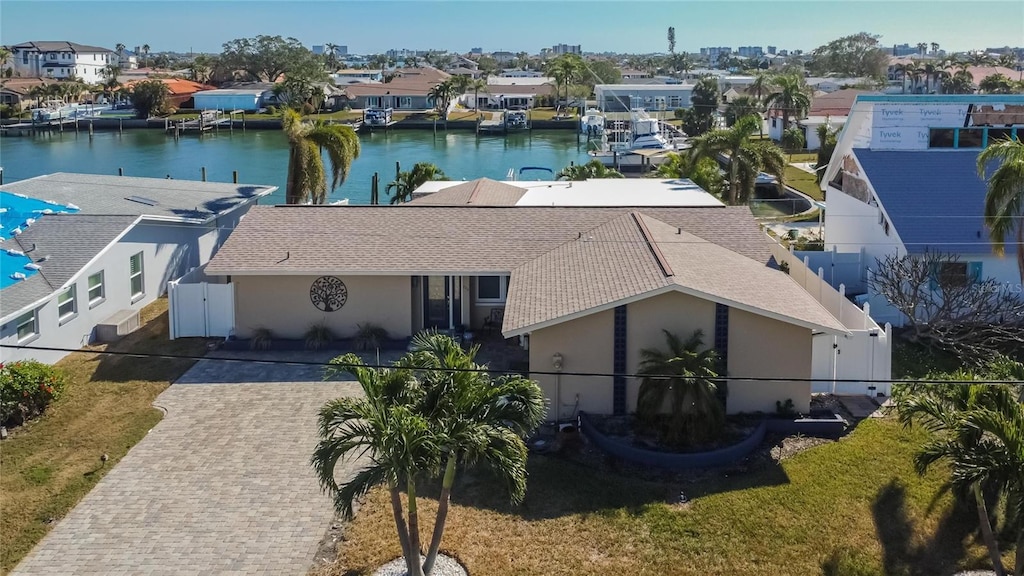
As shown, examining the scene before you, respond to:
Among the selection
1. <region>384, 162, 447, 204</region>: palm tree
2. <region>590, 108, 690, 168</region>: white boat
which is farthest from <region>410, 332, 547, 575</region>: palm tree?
<region>590, 108, 690, 168</region>: white boat

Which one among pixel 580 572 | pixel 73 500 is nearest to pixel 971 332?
pixel 580 572

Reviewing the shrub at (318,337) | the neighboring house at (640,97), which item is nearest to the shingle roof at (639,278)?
the shrub at (318,337)

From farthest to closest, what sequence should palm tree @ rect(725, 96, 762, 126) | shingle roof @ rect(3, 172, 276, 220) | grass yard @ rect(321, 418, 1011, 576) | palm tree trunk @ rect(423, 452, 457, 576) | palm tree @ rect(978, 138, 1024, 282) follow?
palm tree @ rect(725, 96, 762, 126) → shingle roof @ rect(3, 172, 276, 220) → palm tree @ rect(978, 138, 1024, 282) → grass yard @ rect(321, 418, 1011, 576) → palm tree trunk @ rect(423, 452, 457, 576)

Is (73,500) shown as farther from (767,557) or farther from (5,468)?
(767,557)

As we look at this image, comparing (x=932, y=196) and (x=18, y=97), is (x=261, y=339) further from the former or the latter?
(x=18, y=97)

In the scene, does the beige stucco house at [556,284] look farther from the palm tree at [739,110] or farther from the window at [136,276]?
the palm tree at [739,110]

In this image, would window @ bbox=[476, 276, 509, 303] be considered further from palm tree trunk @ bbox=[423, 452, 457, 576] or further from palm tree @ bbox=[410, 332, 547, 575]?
palm tree trunk @ bbox=[423, 452, 457, 576]

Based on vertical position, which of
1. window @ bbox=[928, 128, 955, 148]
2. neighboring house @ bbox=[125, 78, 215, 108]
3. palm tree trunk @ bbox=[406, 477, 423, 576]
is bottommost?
palm tree trunk @ bbox=[406, 477, 423, 576]
